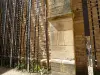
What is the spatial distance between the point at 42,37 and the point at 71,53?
1808 millimetres

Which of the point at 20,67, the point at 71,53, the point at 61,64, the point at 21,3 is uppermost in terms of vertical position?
the point at 21,3

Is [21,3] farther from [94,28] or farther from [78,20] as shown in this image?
[94,28]

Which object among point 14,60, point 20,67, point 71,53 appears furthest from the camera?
point 14,60

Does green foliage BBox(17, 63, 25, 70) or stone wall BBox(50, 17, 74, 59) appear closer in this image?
stone wall BBox(50, 17, 74, 59)

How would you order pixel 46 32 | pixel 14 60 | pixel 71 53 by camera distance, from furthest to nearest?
pixel 14 60, pixel 46 32, pixel 71 53

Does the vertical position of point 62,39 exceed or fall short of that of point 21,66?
it exceeds it

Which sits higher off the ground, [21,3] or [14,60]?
[21,3]

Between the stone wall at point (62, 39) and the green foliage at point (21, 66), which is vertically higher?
the stone wall at point (62, 39)

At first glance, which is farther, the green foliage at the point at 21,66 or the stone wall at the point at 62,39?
the green foliage at the point at 21,66

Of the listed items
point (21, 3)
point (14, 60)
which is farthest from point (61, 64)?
point (21, 3)

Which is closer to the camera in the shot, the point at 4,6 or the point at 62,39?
the point at 62,39

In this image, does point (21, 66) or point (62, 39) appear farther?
point (21, 66)

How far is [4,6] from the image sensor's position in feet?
22.6

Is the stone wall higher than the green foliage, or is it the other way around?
the stone wall
